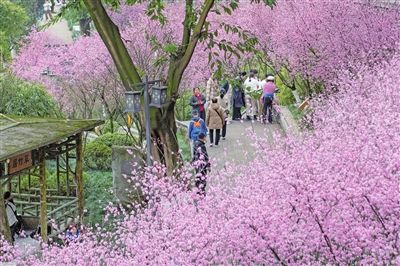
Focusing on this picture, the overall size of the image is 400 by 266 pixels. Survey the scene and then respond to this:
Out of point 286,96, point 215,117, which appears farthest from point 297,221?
point 286,96

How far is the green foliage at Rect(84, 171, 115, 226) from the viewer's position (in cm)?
1266

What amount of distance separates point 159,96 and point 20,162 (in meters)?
2.53

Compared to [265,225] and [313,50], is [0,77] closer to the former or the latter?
[313,50]

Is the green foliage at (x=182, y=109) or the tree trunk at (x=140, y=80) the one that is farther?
the green foliage at (x=182, y=109)

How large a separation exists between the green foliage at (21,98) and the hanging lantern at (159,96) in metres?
6.75

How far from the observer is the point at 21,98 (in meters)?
15.5

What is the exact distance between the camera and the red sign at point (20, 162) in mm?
9505

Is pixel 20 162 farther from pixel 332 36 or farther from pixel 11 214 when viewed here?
pixel 332 36

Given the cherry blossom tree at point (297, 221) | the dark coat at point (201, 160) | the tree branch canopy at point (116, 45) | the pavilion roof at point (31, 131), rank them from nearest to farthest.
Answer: the cherry blossom tree at point (297, 221)
the dark coat at point (201, 160)
the pavilion roof at point (31, 131)
the tree branch canopy at point (116, 45)

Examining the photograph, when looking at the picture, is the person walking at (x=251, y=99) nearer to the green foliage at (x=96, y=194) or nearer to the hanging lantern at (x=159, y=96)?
the green foliage at (x=96, y=194)

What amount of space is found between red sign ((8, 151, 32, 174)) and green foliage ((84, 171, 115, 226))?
7.97 feet

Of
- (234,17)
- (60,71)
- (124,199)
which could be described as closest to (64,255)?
(124,199)

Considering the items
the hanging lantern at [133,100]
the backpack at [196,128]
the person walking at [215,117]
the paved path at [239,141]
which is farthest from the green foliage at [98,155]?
the hanging lantern at [133,100]

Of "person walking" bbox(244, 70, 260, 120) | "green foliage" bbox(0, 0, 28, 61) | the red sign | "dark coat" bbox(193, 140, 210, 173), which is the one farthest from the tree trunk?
"green foliage" bbox(0, 0, 28, 61)
